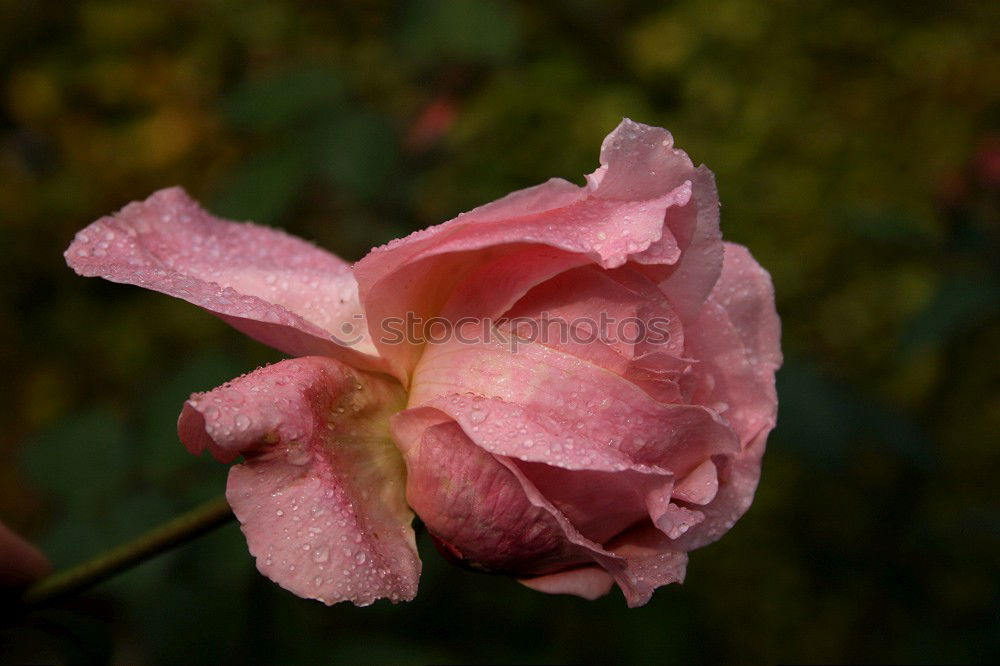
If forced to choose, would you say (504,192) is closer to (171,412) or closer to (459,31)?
(459,31)

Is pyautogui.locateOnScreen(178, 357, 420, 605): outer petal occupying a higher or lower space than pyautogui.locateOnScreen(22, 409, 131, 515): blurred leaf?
higher

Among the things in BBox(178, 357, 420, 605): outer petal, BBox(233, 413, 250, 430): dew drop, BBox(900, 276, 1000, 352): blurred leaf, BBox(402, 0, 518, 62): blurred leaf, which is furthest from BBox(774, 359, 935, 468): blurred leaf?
BBox(233, 413, 250, 430): dew drop

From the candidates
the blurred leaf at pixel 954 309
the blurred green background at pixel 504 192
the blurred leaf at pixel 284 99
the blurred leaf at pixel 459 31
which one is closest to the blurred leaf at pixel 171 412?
the blurred green background at pixel 504 192

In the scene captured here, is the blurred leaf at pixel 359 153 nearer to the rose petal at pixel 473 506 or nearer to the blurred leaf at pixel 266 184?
the blurred leaf at pixel 266 184

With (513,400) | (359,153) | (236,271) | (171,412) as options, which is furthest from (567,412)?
(359,153)

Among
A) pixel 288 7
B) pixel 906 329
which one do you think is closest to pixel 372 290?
pixel 906 329

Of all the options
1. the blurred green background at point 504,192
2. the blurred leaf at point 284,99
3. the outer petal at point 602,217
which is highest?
the outer petal at point 602,217

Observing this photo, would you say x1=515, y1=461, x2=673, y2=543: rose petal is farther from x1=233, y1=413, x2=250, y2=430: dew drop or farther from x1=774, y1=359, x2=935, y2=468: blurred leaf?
x1=774, y1=359, x2=935, y2=468: blurred leaf
